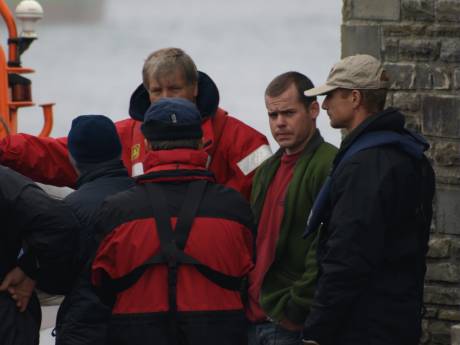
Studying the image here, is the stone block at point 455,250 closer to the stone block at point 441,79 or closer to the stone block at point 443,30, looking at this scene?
the stone block at point 441,79

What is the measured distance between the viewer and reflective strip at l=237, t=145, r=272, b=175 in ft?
17.5

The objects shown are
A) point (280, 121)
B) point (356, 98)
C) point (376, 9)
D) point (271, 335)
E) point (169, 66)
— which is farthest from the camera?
point (376, 9)

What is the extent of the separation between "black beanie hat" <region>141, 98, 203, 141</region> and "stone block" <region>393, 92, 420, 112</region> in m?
2.18

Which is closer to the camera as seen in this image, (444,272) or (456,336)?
(456,336)

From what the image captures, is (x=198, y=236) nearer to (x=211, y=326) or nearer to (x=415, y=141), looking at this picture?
(x=211, y=326)

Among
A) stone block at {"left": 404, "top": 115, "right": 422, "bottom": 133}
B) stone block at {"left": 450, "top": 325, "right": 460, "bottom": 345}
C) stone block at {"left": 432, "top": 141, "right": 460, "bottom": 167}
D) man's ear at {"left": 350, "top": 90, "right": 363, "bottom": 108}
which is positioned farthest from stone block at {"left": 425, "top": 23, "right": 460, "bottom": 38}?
man's ear at {"left": 350, "top": 90, "right": 363, "bottom": 108}

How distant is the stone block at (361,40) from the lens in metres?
6.73

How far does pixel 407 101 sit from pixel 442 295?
84 centimetres

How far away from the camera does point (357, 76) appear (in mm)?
4777

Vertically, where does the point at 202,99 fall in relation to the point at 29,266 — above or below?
above

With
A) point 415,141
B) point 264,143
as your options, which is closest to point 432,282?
point 264,143

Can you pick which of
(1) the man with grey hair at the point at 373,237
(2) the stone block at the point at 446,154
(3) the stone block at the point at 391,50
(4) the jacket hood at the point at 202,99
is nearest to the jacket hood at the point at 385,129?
(1) the man with grey hair at the point at 373,237

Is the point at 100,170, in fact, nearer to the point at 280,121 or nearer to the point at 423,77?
the point at 280,121

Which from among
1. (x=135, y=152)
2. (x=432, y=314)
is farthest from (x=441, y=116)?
(x=135, y=152)
